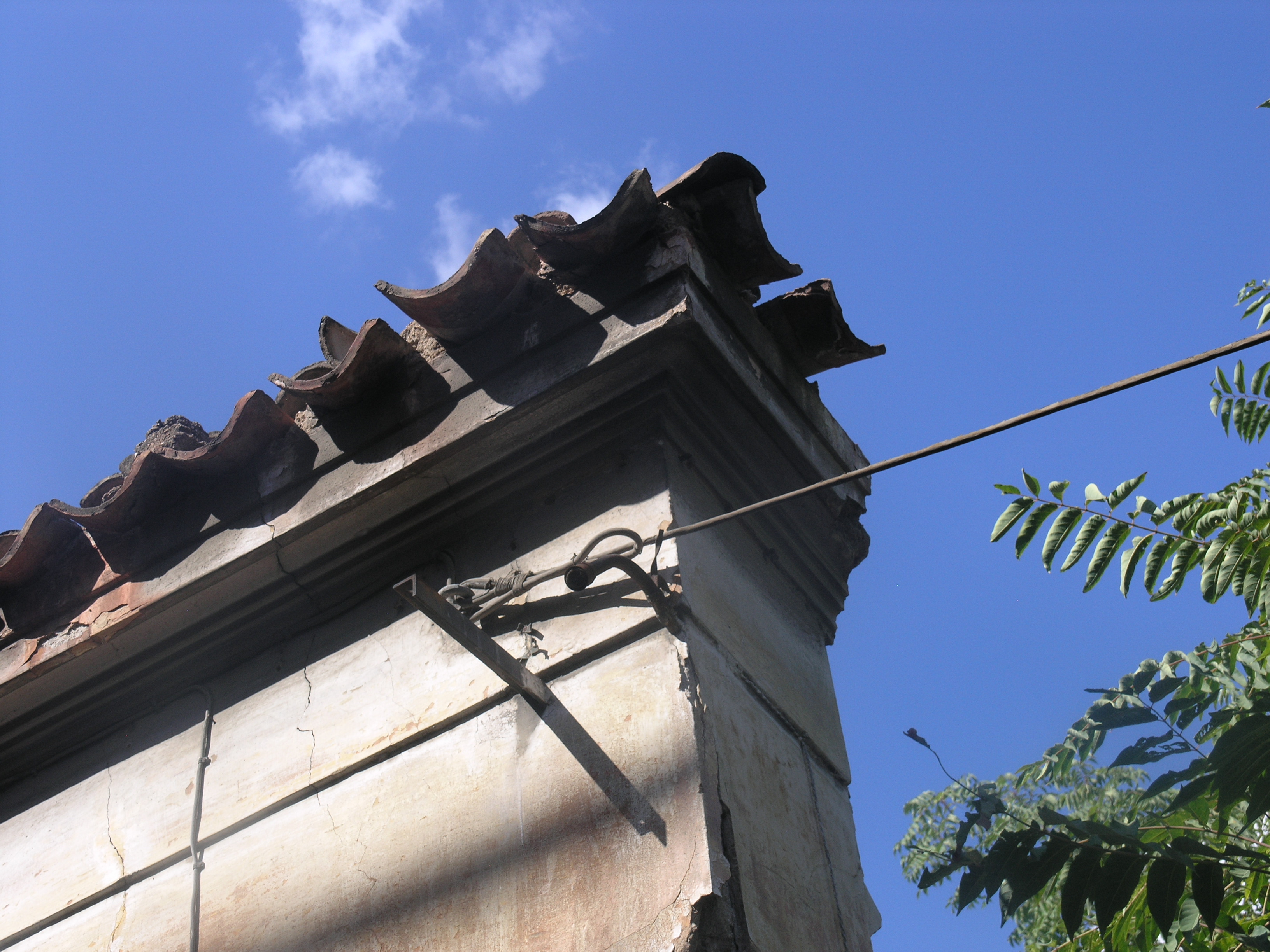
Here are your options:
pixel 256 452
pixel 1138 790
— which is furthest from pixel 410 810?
pixel 1138 790

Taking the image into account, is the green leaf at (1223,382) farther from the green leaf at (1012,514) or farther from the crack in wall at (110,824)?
the crack in wall at (110,824)

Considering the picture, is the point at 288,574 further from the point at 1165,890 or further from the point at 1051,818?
the point at 1165,890

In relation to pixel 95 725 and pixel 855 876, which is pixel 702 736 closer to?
pixel 855 876

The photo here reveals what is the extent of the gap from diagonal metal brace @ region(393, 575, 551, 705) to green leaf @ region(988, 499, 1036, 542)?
1181 millimetres

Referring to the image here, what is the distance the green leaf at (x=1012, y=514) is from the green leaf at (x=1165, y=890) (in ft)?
2.74

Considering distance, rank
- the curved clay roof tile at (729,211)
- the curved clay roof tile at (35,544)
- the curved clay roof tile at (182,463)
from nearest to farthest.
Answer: the curved clay roof tile at (729,211) < the curved clay roof tile at (182,463) < the curved clay roof tile at (35,544)

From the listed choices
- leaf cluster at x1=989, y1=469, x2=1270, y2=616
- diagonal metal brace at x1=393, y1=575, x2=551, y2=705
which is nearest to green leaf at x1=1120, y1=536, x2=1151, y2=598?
leaf cluster at x1=989, y1=469, x2=1270, y2=616

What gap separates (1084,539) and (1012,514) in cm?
18

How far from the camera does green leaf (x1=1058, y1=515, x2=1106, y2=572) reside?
2.65 meters

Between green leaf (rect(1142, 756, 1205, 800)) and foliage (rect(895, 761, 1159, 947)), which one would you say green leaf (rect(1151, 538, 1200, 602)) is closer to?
green leaf (rect(1142, 756, 1205, 800))

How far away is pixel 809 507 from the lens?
11.5ft

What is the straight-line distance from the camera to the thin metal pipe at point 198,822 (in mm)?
2932

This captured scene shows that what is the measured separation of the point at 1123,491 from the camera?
2707 mm

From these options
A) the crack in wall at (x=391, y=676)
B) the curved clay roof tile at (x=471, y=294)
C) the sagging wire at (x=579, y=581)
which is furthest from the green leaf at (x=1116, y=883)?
the curved clay roof tile at (x=471, y=294)
